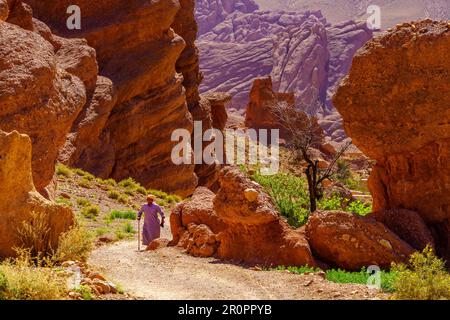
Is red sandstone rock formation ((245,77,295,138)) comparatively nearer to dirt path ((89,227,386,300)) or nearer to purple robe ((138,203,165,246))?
purple robe ((138,203,165,246))

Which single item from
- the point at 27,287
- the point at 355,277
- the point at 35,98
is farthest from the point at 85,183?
the point at 27,287

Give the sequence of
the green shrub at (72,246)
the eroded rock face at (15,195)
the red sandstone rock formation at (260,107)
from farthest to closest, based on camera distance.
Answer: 1. the red sandstone rock formation at (260,107)
2. the green shrub at (72,246)
3. the eroded rock face at (15,195)

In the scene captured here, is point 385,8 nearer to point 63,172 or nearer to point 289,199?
point 63,172

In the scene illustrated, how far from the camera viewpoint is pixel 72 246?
Answer: 933 cm

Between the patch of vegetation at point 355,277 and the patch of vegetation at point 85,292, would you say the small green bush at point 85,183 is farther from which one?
the patch of vegetation at point 85,292

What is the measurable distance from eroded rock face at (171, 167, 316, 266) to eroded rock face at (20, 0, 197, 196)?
1603 cm

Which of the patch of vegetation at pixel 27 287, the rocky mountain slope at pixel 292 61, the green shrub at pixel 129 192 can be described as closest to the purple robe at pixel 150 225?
the patch of vegetation at pixel 27 287

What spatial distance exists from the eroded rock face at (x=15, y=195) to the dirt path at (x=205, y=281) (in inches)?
58.6

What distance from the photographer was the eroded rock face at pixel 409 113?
11609 millimetres

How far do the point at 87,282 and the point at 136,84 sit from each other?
22.4 metres

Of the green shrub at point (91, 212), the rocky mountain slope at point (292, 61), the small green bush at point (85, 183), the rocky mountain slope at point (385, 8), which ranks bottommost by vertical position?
the green shrub at point (91, 212)

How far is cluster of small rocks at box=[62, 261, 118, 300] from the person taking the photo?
7250 mm
